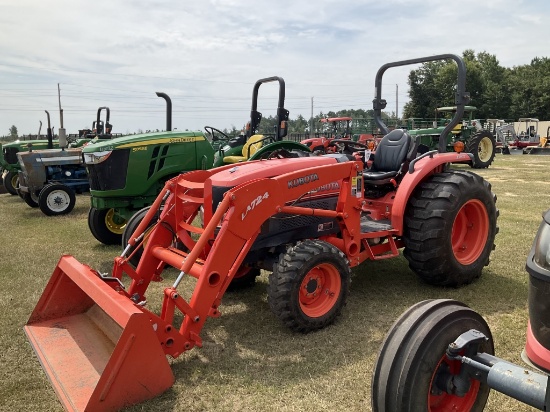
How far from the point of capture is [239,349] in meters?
3.26

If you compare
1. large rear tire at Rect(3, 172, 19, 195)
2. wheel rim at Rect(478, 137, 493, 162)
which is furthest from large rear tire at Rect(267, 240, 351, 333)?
wheel rim at Rect(478, 137, 493, 162)

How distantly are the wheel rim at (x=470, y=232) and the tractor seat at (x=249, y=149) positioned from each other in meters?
4.35

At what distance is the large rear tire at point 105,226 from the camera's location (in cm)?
629

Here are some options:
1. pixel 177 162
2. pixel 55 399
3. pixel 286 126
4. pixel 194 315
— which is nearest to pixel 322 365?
pixel 194 315

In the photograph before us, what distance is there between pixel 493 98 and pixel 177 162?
1916 inches

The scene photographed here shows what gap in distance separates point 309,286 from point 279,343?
448 mm

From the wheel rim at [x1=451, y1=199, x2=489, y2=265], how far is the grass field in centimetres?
28

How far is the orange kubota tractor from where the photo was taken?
269 centimetres

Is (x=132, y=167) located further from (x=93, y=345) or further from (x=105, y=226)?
(x=93, y=345)

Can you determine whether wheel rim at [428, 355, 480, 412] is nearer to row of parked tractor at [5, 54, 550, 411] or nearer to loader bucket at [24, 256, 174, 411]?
row of parked tractor at [5, 54, 550, 411]

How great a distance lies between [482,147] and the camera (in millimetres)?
15523

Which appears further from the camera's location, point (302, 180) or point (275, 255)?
point (275, 255)

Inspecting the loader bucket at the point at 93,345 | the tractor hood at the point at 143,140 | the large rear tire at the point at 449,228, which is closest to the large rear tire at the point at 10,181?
the tractor hood at the point at 143,140

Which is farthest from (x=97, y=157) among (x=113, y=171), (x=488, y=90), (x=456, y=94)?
(x=488, y=90)
